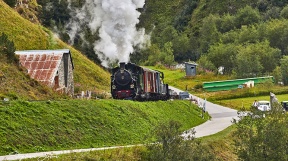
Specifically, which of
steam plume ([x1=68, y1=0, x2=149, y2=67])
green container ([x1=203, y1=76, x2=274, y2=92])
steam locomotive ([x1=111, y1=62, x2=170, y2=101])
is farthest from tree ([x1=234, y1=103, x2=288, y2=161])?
green container ([x1=203, y1=76, x2=274, y2=92])

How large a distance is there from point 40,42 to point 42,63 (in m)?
14.6

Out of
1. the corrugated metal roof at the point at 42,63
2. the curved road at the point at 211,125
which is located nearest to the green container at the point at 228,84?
the curved road at the point at 211,125

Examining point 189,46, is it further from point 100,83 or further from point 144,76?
point 144,76

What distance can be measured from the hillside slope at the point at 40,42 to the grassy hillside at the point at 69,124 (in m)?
18.3

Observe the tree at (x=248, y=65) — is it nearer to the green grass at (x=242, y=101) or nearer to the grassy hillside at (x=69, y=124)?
the green grass at (x=242, y=101)

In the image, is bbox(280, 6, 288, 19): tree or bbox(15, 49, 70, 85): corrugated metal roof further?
bbox(280, 6, 288, 19): tree

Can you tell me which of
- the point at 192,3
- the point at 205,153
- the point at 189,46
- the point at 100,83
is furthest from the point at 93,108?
the point at 192,3

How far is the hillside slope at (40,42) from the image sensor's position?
53.2m

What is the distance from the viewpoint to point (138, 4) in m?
52.5

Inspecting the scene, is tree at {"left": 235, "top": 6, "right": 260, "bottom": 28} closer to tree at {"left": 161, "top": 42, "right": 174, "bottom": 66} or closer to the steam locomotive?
tree at {"left": 161, "top": 42, "right": 174, "bottom": 66}

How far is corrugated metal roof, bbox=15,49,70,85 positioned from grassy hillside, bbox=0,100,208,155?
7587 mm

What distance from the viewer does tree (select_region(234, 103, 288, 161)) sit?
26891 millimetres

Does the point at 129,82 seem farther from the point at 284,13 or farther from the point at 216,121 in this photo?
the point at 284,13

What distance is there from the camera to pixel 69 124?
28.0 metres
